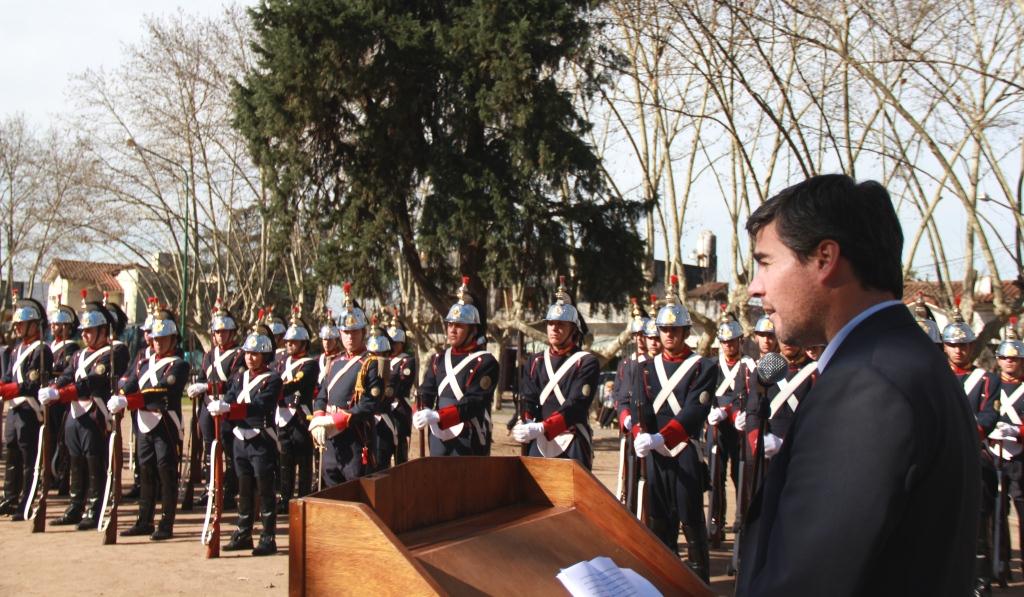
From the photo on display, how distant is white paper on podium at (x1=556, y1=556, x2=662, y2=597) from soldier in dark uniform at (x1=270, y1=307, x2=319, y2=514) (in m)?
7.50

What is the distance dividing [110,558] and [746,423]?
597 centimetres

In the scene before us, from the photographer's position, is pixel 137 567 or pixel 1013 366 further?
pixel 1013 366

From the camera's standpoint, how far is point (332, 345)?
1240 centimetres

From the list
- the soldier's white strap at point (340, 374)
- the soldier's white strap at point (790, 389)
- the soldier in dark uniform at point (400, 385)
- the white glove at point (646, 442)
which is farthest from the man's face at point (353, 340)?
the soldier's white strap at point (790, 389)

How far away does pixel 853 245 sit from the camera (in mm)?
1950

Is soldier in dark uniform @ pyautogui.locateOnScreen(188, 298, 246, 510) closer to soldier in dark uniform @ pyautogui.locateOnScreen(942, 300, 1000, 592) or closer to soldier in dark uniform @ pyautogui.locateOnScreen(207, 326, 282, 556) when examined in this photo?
soldier in dark uniform @ pyautogui.locateOnScreen(207, 326, 282, 556)

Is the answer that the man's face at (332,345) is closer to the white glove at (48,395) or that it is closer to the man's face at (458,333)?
the white glove at (48,395)

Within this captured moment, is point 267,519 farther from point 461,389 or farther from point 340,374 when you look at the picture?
point 461,389

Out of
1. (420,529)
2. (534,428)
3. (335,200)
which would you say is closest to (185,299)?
(335,200)

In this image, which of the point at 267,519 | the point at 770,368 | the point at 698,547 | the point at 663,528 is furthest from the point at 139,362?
the point at 770,368

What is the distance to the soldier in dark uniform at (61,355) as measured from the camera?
11133mm

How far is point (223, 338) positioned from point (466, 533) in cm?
879

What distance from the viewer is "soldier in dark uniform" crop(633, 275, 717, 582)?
25.1ft

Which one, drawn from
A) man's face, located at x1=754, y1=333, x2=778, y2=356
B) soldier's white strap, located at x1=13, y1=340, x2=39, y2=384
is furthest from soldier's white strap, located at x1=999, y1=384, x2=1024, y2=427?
soldier's white strap, located at x1=13, y1=340, x2=39, y2=384
